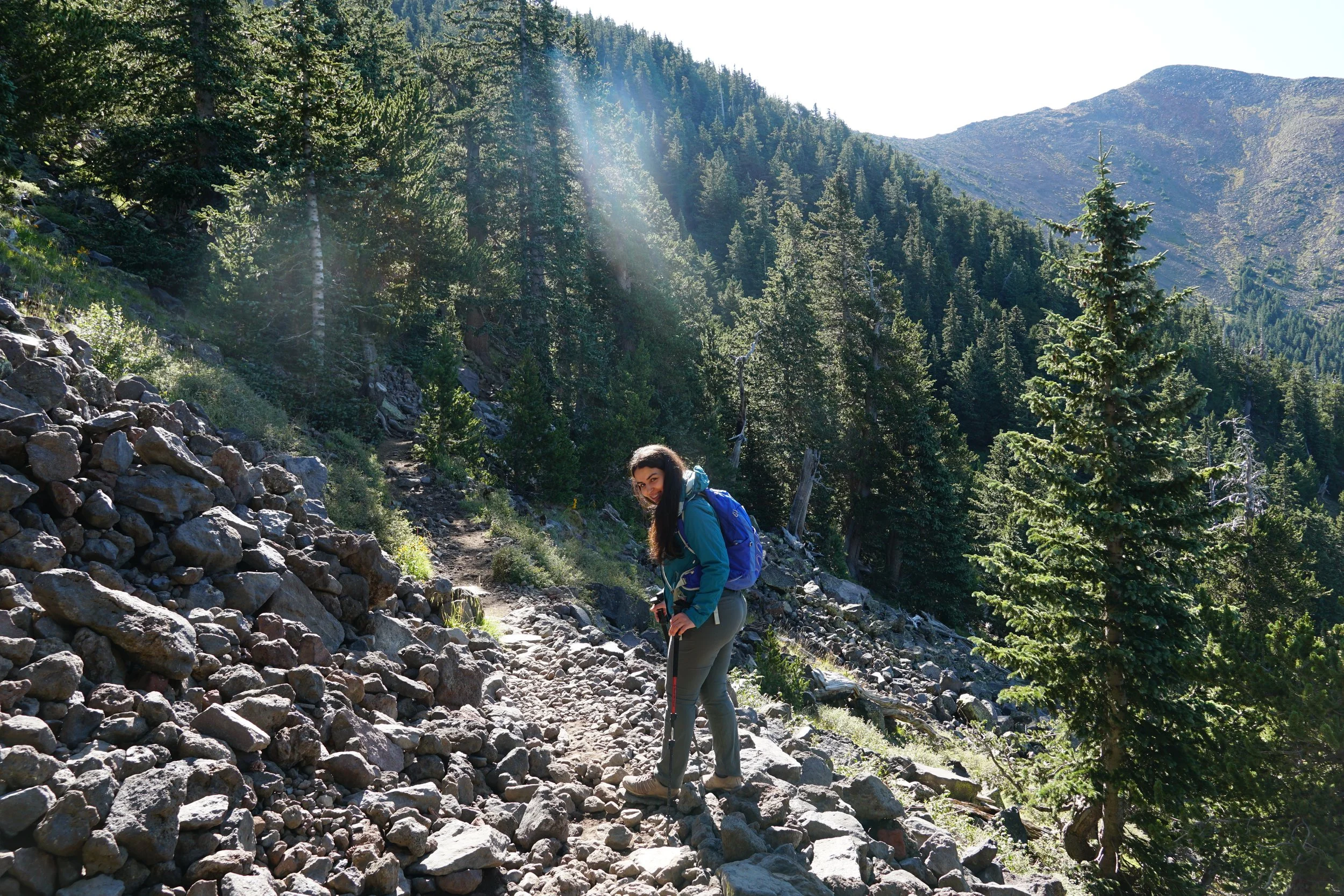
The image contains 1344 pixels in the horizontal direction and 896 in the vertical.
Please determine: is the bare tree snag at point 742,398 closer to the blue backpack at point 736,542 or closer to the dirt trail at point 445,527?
the dirt trail at point 445,527

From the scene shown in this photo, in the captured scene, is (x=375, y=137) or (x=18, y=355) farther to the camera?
(x=375, y=137)

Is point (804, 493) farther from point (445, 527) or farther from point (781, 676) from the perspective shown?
point (781, 676)

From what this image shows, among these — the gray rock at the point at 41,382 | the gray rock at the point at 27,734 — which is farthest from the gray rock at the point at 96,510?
the gray rock at the point at 27,734

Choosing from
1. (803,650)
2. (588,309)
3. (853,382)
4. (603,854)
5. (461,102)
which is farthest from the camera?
(461,102)

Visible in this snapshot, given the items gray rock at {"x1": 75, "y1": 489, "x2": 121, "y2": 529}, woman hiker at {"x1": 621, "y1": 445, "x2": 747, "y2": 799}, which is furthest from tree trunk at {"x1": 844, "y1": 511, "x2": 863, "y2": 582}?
gray rock at {"x1": 75, "y1": 489, "x2": 121, "y2": 529}

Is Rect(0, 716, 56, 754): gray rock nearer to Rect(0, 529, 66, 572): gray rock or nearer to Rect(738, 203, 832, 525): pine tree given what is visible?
Rect(0, 529, 66, 572): gray rock

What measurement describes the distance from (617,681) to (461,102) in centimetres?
3741

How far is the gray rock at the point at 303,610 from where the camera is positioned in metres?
5.16

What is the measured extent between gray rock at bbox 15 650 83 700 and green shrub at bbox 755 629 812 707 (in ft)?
24.6

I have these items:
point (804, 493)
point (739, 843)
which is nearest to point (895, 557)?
point (804, 493)

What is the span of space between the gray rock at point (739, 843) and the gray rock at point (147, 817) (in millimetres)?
2630

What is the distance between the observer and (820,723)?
9016 millimetres

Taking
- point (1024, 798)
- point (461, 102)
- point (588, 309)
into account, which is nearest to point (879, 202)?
point (461, 102)

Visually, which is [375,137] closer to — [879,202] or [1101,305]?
[1101,305]
